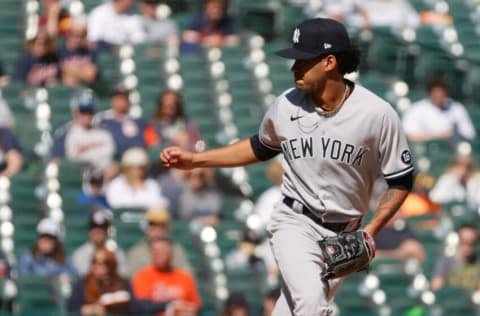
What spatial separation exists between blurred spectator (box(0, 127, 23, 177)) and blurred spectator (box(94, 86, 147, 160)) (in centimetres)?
74

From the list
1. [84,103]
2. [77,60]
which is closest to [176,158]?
[84,103]

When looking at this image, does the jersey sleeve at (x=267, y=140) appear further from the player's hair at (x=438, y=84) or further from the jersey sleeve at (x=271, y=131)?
the player's hair at (x=438, y=84)

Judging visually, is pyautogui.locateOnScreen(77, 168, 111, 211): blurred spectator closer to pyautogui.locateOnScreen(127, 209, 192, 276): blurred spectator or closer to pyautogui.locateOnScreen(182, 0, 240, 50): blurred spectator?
pyautogui.locateOnScreen(127, 209, 192, 276): blurred spectator

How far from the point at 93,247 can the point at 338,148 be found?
14.9ft

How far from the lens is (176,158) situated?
6477mm

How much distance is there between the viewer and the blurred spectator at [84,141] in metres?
11.8

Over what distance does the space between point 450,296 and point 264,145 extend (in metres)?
4.67

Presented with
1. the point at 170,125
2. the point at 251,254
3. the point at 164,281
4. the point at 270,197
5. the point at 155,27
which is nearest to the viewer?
the point at 164,281

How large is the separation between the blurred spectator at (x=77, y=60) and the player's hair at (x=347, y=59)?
6.77 metres

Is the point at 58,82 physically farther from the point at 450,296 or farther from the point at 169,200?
the point at 450,296

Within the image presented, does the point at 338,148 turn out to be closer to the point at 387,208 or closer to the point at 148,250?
the point at 387,208

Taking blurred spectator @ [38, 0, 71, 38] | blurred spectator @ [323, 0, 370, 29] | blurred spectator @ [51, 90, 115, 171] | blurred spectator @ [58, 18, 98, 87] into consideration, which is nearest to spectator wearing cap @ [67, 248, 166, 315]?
blurred spectator @ [51, 90, 115, 171]

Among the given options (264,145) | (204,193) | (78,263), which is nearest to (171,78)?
(204,193)

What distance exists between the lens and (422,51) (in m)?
14.5
